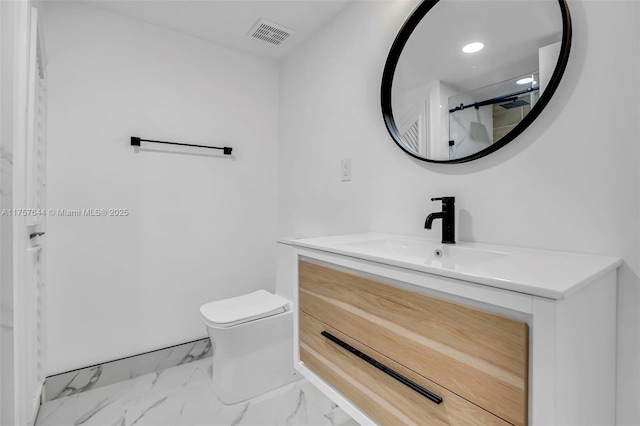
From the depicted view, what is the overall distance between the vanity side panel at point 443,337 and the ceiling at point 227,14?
5.02ft

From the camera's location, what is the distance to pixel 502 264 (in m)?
0.77

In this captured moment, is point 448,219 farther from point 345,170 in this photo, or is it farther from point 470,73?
point 345,170

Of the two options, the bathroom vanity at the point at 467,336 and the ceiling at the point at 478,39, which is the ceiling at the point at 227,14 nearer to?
the ceiling at the point at 478,39

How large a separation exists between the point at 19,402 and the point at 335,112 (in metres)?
1.83

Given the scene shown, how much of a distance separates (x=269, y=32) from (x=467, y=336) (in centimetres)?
205

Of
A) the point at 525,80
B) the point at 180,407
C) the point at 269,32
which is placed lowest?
the point at 180,407

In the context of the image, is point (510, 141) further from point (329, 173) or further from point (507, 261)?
point (329, 173)

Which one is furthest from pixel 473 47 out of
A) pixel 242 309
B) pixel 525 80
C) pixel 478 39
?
pixel 242 309

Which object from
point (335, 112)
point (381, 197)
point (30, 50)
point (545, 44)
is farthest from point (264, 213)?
point (545, 44)

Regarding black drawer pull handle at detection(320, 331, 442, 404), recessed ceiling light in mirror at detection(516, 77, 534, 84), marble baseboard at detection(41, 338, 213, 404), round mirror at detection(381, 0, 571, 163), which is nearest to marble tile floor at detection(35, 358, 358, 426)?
marble baseboard at detection(41, 338, 213, 404)

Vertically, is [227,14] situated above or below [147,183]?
above

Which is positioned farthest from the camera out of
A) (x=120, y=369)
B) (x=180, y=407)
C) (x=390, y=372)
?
(x=120, y=369)

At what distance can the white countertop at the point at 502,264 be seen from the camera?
592 millimetres

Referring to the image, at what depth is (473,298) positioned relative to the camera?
67 cm
